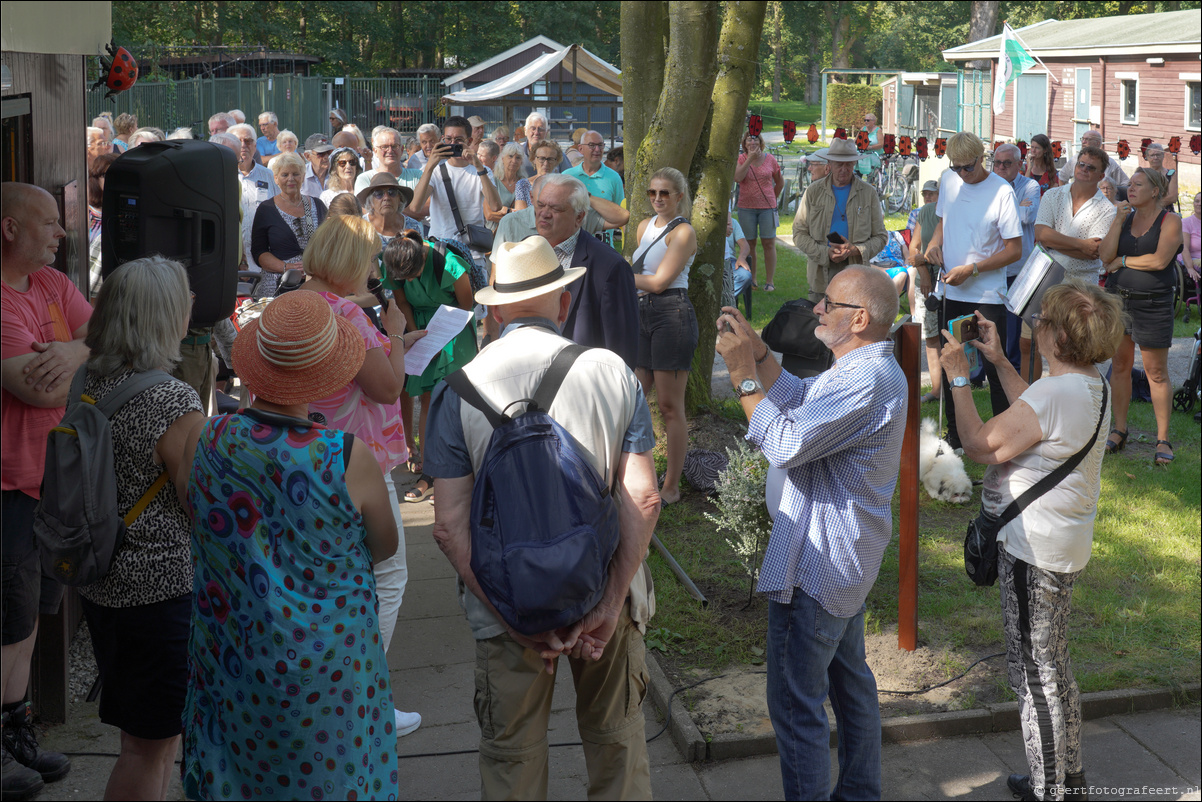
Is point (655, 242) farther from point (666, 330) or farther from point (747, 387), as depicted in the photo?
point (747, 387)

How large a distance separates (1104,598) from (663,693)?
252cm

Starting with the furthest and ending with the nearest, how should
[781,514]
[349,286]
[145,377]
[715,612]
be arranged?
[715,612] < [349,286] < [781,514] < [145,377]

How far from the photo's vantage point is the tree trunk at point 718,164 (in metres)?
7.59

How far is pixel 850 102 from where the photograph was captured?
5134 cm

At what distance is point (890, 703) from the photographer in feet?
14.0

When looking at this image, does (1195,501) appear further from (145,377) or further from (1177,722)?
(145,377)

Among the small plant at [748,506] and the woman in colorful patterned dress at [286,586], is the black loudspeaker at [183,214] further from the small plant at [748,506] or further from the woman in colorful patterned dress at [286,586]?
the small plant at [748,506]

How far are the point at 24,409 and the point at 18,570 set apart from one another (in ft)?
1.77

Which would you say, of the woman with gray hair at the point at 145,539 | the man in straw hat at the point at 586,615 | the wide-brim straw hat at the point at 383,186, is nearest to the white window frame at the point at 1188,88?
the wide-brim straw hat at the point at 383,186

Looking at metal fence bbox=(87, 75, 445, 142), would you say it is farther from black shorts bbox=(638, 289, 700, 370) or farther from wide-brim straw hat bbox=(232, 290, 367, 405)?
wide-brim straw hat bbox=(232, 290, 367, 405)

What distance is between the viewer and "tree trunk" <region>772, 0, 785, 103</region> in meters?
70.4

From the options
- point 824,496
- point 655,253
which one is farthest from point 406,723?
point 655,253

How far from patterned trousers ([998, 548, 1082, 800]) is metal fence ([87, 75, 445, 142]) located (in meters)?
18.9

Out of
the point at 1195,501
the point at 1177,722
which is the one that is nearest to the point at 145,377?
the point at 1177,722
